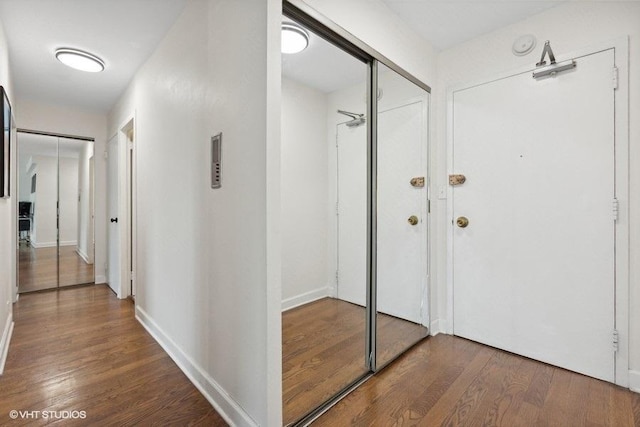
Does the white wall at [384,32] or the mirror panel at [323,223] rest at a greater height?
the white wall at [384,32]

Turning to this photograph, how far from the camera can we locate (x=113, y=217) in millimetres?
3973

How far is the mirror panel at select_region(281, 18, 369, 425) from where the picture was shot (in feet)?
5.69

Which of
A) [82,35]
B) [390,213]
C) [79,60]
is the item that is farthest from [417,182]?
[79,60]

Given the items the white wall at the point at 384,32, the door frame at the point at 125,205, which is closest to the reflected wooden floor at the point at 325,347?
the white wall at the point at 384,32

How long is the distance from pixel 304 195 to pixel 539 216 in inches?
64.9

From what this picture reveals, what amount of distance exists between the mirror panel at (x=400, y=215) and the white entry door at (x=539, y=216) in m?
0.34

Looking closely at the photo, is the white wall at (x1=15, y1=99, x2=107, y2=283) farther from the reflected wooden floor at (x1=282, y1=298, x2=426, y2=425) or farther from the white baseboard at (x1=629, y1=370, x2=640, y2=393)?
the white baseboard at (x1=629, y1=370, x2=640, y2=393)

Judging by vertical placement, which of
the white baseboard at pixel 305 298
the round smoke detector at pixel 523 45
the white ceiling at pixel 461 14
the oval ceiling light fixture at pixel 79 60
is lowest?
the white baseboard at pixel 305 298

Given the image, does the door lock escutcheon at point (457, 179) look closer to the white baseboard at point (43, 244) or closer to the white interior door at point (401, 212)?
the white interior door at point (401, 212)

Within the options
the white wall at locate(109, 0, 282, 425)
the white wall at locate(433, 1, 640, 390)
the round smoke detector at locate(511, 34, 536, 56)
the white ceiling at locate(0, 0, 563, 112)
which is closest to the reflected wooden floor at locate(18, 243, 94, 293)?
the white ceiling at locate(0, 0, 563, 112)

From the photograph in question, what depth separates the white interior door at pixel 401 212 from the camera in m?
2.08

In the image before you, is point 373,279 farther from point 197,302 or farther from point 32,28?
point 32,28

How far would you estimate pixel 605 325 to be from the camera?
1821 mm

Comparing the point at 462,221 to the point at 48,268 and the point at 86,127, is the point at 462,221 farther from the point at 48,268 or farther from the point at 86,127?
the point at 48,268
